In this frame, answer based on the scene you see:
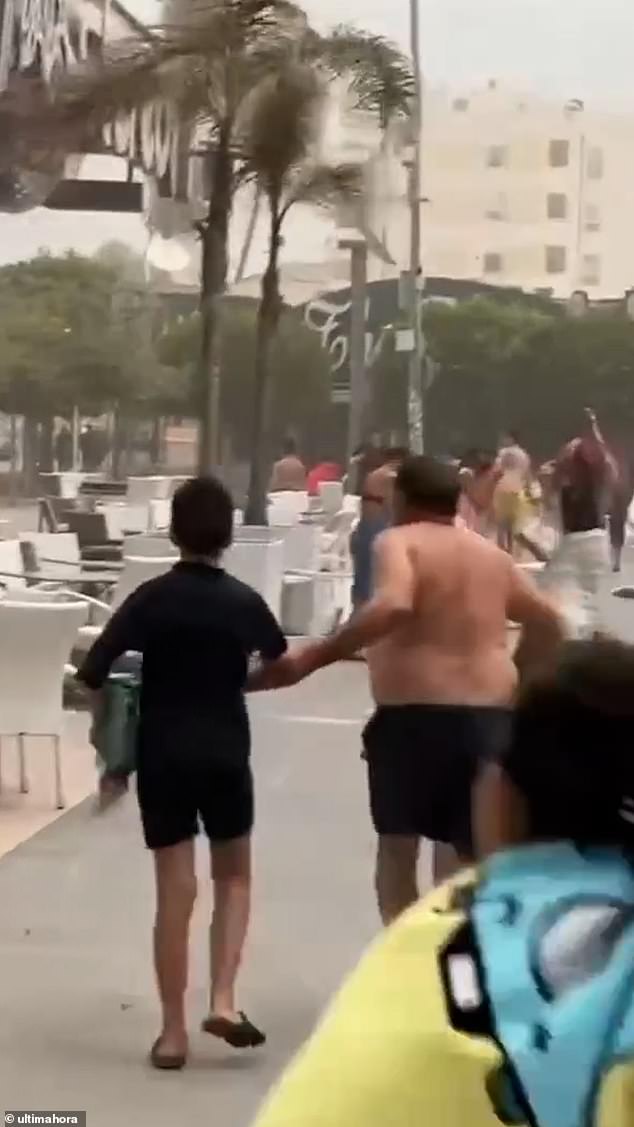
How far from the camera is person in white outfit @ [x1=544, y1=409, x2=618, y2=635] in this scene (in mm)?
11812

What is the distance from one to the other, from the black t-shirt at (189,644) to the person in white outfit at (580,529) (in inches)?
275

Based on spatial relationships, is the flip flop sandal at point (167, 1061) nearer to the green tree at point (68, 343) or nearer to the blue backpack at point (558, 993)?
the blue backpack at point (558, 993)

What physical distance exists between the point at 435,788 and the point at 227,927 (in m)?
0.64

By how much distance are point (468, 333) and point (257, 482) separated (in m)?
3.91

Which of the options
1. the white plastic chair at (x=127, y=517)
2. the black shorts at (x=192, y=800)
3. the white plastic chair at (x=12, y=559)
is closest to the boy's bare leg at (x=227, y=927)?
the black shorts at (x=192, y=800)

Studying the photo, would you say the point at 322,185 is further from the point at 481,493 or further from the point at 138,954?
the point at 138,954

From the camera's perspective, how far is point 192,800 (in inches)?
176

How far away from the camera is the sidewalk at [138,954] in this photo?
14.6ft

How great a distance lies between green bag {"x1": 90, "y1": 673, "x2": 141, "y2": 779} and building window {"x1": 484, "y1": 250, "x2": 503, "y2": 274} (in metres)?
15.6

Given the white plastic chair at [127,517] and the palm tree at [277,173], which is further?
the white plastic chair at [127,517]

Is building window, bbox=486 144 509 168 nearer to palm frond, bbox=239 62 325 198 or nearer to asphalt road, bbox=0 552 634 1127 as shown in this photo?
palm frond, bbox=239 62 325 198

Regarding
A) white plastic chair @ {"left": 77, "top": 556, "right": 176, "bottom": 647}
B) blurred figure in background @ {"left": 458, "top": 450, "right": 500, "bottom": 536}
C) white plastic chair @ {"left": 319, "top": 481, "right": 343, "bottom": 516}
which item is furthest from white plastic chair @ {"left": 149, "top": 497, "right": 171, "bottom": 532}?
blurred figure in background @ {"left": 458, "top": 450, "right": 500, "bottom": 536}

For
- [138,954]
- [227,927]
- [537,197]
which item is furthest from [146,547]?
[537,197]

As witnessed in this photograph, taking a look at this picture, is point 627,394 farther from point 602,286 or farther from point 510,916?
point 510,916
